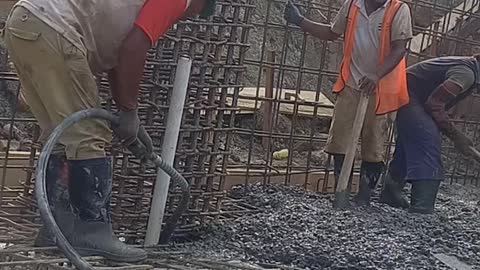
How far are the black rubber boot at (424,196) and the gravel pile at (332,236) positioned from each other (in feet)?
0.32

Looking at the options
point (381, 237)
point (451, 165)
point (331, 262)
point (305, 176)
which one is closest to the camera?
point (331, 262)

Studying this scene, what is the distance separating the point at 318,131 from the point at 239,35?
16.8 feet

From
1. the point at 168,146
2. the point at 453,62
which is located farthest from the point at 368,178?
the point at 168,146

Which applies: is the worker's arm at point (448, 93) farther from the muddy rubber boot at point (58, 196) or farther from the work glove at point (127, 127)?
the muddy rubber boot at point (58, 196)

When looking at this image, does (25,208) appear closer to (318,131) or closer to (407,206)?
(407,206)

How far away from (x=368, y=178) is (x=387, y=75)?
83 centimetres

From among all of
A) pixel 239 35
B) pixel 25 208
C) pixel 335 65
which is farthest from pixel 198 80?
pixel 335 65

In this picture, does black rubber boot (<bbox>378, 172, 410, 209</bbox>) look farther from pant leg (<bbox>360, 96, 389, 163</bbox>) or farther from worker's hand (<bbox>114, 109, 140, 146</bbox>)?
worker's hand (<bbox>114, 109, 140, 146</bbox>)

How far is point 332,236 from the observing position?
5.59 metres

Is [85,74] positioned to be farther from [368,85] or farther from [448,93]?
[448,93]

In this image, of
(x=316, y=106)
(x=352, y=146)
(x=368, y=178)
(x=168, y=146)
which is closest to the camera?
(x=168, y=146)

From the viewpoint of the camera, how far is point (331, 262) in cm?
507

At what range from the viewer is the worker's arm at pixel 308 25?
6.77 meters

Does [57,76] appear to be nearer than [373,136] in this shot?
Yes
